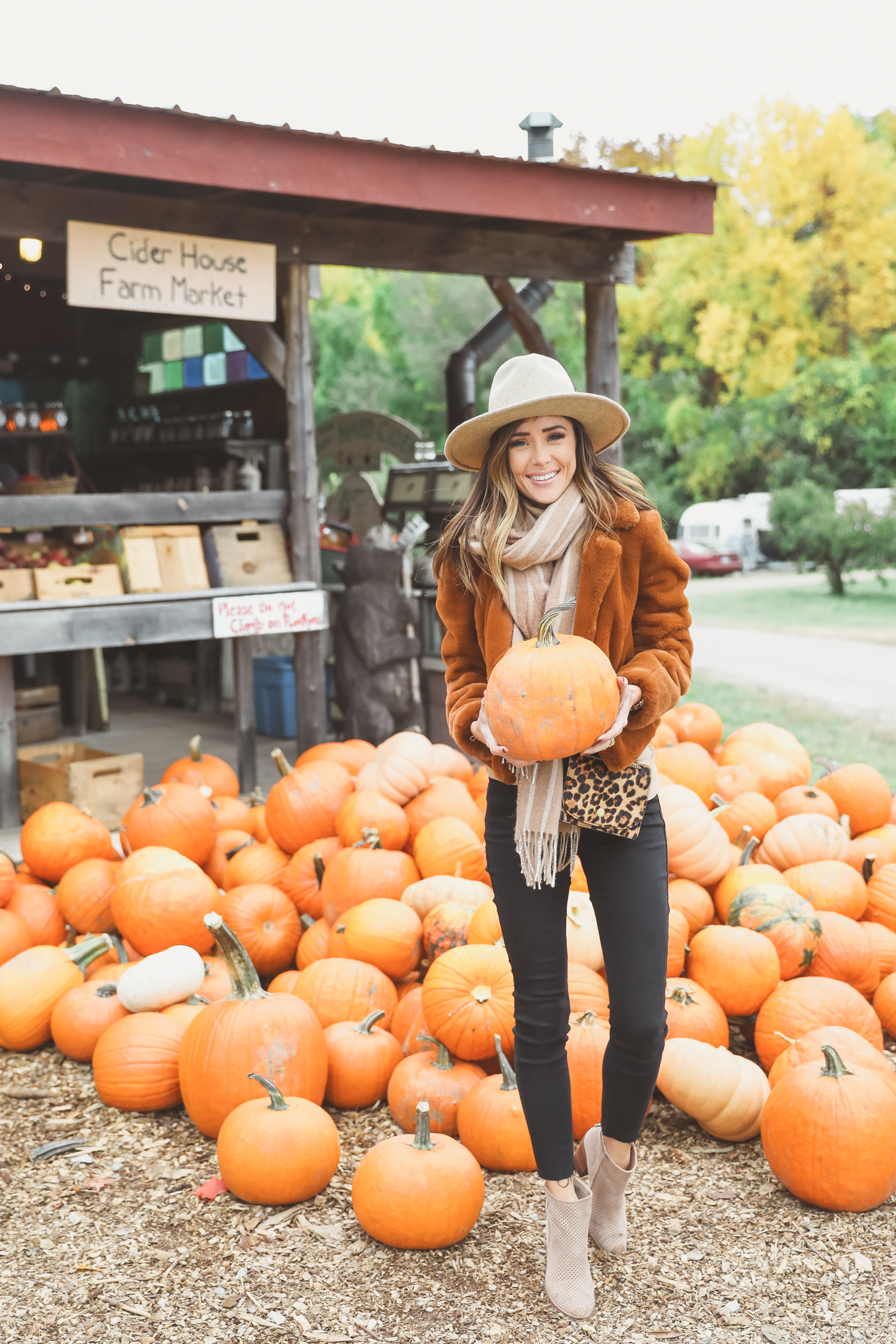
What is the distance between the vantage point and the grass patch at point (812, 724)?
287 inches

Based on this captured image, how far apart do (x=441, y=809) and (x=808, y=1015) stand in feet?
4.80

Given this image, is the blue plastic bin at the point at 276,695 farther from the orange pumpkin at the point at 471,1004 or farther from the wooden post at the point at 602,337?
the orange pumpkin at the point at 471,1004

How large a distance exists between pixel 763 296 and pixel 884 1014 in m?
19.2

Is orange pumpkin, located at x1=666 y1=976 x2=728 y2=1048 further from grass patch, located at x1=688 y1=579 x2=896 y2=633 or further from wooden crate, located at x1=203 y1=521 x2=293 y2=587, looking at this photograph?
grass patch, located at x1=688 y1=579 x2=896 y2=633

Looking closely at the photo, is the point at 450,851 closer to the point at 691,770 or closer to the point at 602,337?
the point at 691,770

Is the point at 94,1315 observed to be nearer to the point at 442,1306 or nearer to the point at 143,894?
the point at 442,1306

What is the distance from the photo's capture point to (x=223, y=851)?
436 cm

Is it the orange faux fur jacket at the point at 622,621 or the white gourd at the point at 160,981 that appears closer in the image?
the orange faux fur jacket at the point at 622,621

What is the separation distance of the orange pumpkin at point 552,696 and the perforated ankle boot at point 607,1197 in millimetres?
876

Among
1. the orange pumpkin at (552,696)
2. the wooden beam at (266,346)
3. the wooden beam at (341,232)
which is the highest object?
the wooden beam at (341,232)

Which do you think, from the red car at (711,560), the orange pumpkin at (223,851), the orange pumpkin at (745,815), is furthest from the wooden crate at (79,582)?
the red car at (711,560)

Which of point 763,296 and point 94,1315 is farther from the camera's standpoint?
point 763,296

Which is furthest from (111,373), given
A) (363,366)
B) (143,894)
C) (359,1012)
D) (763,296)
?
(363,366)

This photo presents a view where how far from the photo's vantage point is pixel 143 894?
3.57 m
